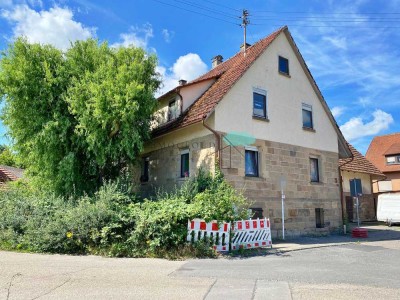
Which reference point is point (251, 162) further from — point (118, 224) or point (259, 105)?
point (118, 224)

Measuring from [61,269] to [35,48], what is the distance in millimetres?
9994

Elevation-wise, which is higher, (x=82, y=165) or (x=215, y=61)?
(x=215, y=61)

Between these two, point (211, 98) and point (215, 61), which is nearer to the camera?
point (211, 98)

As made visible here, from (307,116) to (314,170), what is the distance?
2.74 metres

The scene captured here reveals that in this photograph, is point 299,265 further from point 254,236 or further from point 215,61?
point 215,61

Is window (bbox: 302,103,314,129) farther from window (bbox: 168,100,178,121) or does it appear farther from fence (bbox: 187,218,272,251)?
fence (bbox: 187,218,272,251)

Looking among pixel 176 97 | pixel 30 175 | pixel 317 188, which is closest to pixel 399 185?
pixel 317 188

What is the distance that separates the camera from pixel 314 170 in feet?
58.9

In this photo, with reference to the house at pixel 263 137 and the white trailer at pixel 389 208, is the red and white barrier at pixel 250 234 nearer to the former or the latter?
the house at pixel 263 137

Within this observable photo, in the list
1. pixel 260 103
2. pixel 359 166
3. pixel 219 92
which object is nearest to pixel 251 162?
pixel 260 103

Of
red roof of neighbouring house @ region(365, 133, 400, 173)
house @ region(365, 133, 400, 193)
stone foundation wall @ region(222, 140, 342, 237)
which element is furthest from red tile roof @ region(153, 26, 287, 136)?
red roof of neighbouring house @ region(365, 133, 400, 173)

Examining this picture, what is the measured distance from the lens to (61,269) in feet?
26.8

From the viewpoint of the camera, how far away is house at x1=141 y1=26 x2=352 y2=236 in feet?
47.5

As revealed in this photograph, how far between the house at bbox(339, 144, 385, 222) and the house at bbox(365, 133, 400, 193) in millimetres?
10006
